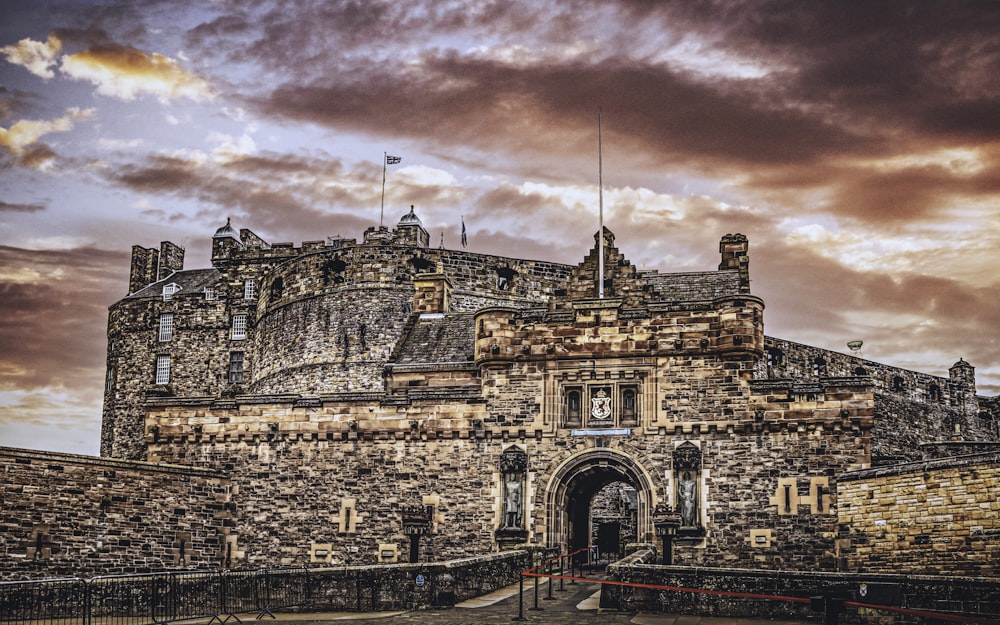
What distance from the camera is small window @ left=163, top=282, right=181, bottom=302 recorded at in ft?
208

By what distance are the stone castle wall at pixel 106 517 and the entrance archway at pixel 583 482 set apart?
971 cm

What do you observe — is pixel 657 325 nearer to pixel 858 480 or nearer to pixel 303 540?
pixel 858 480

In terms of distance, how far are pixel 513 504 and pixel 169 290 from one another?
125 feet

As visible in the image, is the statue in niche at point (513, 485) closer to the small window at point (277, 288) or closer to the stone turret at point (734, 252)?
the stone turret at point (734, 252)

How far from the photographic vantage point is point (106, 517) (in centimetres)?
3077

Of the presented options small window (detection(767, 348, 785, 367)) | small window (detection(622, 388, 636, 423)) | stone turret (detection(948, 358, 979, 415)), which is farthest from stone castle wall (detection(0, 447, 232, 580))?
stone turret (detection(948, 358, 979, 415))

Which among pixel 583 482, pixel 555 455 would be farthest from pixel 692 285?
pixel 555 455

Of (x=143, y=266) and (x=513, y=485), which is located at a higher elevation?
(x=143, y=266)

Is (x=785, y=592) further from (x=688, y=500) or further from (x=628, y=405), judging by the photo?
(x=628, y=405)

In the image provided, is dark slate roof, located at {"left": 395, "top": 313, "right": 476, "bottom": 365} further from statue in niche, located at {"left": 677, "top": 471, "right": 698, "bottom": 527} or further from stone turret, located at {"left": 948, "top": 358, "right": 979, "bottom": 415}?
stone turret, located at {"left": 948, "top": 358, "right": 979, "bottom": 415}

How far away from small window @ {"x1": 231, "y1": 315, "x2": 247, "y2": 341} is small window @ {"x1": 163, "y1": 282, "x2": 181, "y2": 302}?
4.61 m

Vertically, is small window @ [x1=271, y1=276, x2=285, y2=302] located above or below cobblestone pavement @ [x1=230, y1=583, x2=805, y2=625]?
above

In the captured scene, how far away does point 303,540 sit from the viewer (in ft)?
110

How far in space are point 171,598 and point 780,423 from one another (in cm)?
1708
